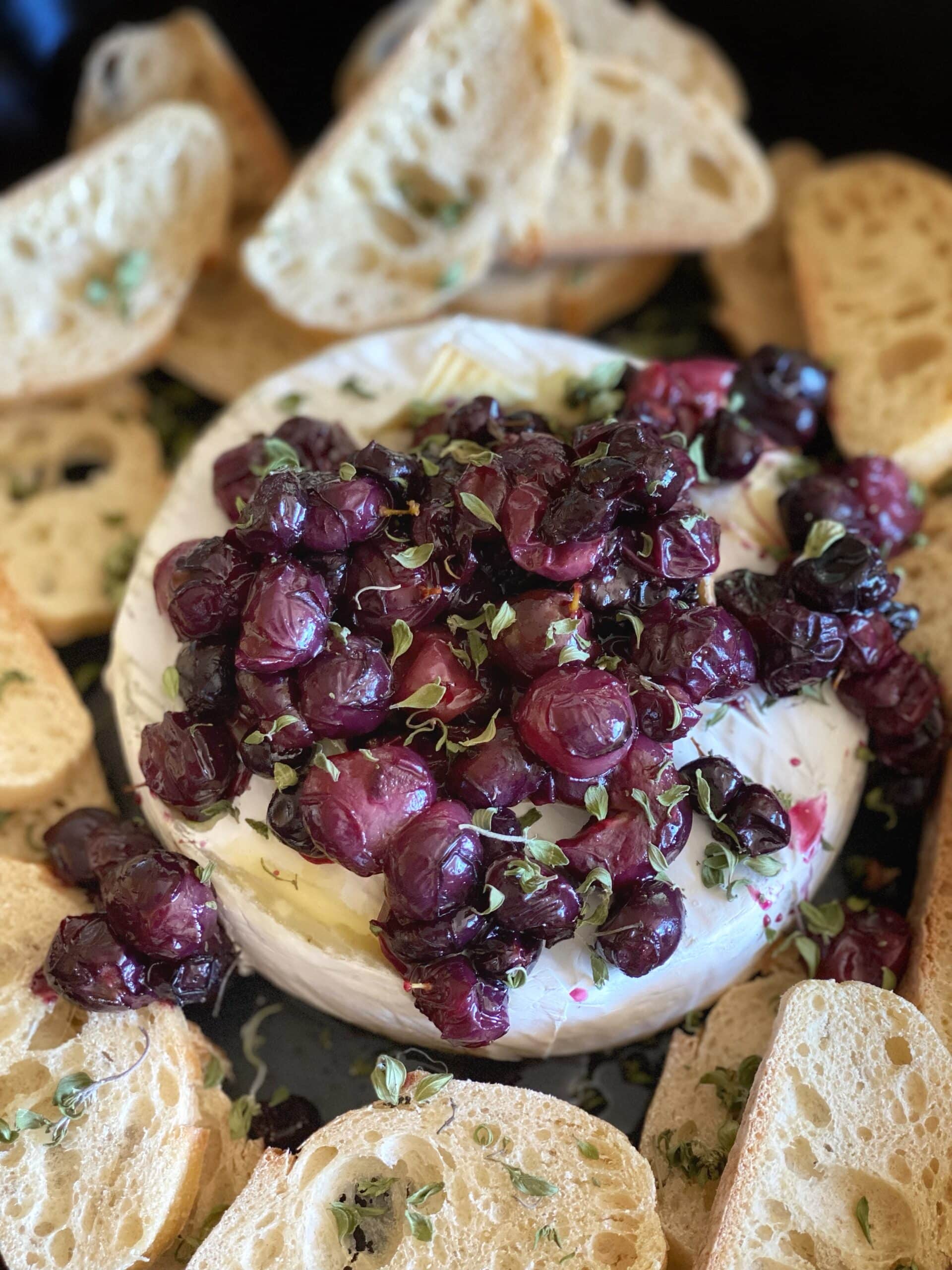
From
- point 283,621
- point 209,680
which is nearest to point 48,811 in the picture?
point 209,680

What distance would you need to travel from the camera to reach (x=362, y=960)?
6.70ft

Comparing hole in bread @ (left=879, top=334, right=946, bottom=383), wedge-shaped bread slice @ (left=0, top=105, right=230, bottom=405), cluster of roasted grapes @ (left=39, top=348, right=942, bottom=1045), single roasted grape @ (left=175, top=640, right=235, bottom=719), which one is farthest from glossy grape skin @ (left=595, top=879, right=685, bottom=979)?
wedge-shaped bread slice @ (left=0, top=105, right=230, bottom=405)

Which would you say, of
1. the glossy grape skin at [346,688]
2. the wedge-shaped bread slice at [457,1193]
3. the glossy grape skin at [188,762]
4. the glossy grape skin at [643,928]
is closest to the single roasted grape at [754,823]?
the glossy grape skin at [643,928]

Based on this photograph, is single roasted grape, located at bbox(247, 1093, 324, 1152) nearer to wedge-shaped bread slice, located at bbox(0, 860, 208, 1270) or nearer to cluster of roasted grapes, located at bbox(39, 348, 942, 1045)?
wedge-shaped bread slice, located at bbox(0, 860, 208, 1270)

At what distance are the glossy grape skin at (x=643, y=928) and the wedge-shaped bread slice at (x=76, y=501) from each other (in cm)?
145

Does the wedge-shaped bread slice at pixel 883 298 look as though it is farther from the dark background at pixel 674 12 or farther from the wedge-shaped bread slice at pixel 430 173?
the wedge-shaped bread slice at pixel 430 173

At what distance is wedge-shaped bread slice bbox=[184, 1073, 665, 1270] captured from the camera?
1.88 metres

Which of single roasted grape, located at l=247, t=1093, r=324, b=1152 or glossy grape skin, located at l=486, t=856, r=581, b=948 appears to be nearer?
glossy grape skin, located at l=486, t=856, r=581, b=948

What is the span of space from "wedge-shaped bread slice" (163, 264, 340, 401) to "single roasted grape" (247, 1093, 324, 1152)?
1773mm

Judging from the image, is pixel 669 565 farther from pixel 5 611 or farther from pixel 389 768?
pixel 5 611

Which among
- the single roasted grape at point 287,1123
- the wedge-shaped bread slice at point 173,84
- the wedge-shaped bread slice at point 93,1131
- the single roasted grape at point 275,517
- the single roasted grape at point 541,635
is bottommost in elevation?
the single roasted grape at point 287,1123

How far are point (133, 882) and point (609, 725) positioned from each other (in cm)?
86

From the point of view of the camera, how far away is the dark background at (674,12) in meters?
2.38

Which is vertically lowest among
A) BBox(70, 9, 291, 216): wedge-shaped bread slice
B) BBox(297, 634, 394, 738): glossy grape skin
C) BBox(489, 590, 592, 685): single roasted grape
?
BBox(489, 590, 592, 685): single roasted grape
